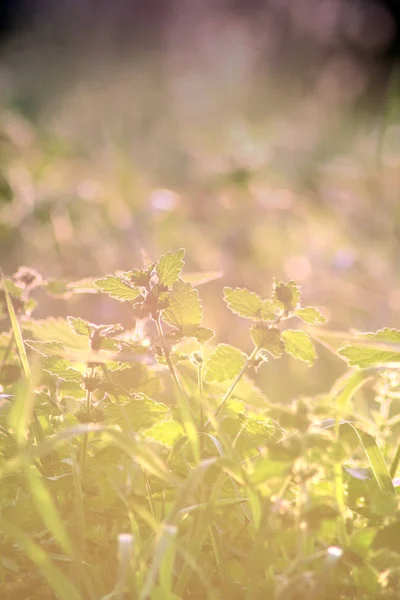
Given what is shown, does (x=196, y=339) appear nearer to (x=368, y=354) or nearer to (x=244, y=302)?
(x=244, y=302)

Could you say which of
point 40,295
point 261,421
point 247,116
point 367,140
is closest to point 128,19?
point 247,116

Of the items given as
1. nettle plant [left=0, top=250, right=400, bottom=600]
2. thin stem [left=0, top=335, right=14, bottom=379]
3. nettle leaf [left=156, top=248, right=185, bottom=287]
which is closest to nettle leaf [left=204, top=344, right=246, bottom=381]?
nettle plant [left=0, top=250, right=400, bottom=600]

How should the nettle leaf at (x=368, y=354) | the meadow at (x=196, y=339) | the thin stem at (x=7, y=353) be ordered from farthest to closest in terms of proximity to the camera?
the thin stem at (x=7, y=353), the nettle leaf at (x=368, y=354), the meadow at (x=196, y=339)

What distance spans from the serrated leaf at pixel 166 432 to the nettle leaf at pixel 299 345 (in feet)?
0.53

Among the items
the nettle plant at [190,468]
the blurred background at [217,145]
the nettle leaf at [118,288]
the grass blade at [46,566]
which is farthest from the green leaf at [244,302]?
the blurred background at [217,145]

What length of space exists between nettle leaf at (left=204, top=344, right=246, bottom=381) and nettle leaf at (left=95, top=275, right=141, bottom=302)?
12 centimetres

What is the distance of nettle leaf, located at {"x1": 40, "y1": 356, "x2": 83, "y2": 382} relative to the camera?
2.48 feet

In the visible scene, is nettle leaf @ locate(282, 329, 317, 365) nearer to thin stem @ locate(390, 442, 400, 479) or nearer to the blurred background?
thin stem @ locate(390, 442, 400, 479)

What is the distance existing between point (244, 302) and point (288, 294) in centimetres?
6

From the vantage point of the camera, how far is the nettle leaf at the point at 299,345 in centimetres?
Result: 78

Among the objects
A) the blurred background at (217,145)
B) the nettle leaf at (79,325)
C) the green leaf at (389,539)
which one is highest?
the nettle leaf at (79,325)

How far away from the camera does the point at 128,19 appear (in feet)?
18.3

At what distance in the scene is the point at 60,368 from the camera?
2.50 ft

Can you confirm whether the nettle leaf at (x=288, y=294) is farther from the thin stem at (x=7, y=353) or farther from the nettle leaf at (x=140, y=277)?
the thin stem at (x=7, y=353)
